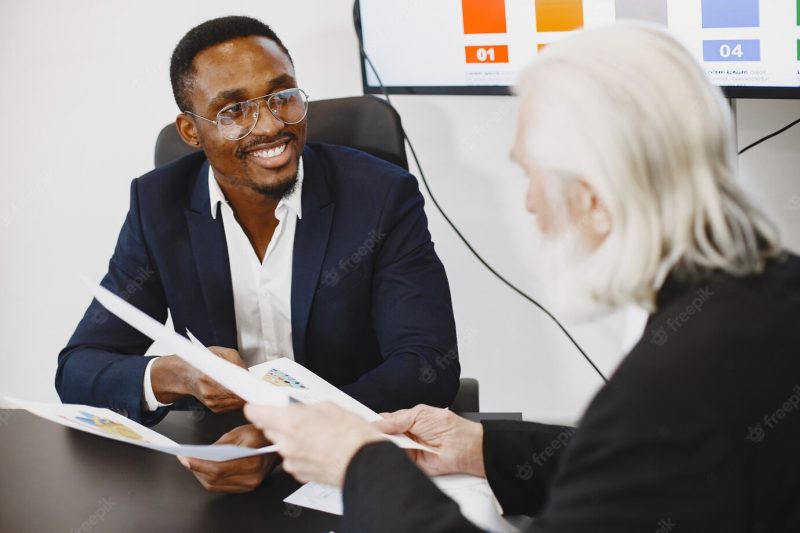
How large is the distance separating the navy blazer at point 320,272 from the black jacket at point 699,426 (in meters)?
0.81

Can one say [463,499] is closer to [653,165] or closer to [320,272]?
[653,165]

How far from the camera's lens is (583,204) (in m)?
1.05

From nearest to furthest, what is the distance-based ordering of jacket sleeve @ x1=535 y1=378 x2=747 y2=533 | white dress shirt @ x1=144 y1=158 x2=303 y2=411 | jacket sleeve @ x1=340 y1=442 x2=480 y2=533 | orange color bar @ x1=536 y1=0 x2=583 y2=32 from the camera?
jacket sleeve @ x1=535 y1=378 x2=747 y2=533 → jacket sleeve @ x1=340 y1=442 x2=480 y2=533 → white dress shirt @ x1=144 y1=158 x2=303 y2=411 → orange color bar @ x1=536 y1=0 x2=583 y2=32

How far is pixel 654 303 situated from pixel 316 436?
42 centimetres

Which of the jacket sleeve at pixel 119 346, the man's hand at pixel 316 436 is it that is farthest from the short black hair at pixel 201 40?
the man's hand at pixel 316 436

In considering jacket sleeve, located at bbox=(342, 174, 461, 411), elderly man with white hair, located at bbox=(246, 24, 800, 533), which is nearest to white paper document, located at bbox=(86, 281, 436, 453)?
elderly man with white hair, located at bbox=(246, 24, 800, 533)

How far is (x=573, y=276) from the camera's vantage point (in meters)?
1.08

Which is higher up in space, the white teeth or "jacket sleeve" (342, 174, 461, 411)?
the white teeth

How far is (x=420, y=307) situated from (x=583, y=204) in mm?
805

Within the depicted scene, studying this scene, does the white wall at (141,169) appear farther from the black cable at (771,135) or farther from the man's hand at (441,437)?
the man's hand at (441,437)

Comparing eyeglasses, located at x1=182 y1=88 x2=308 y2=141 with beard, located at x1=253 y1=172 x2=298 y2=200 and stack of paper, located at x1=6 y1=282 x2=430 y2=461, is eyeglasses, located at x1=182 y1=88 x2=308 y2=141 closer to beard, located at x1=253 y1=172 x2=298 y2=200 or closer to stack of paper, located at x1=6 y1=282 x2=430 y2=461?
beard, located at x1=253 y1=172 x2=298 y2=200

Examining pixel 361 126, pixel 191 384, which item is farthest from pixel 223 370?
pixel 361 126

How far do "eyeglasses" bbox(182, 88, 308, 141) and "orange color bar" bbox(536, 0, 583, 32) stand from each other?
695mm

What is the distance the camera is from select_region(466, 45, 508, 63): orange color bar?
239 cm
